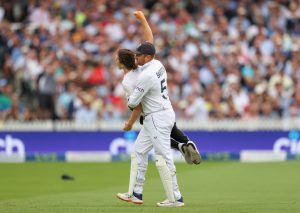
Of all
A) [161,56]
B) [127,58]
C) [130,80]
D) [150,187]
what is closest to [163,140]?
[130,80]

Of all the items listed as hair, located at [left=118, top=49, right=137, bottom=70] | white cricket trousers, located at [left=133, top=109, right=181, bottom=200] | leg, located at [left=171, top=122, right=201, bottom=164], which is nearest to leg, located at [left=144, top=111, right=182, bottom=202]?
white cricket trousers, located at [left=133, top=109, right=181, bottom=200]

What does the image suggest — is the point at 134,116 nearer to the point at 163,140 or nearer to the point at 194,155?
the point at 163,140

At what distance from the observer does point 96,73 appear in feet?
68.1

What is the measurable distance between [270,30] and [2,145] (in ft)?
22.7

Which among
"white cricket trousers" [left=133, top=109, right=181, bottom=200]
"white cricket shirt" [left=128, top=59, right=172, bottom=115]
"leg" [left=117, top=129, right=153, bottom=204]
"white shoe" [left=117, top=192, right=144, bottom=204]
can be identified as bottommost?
"white shoe" [left=117, top=192, right=144, bottom=204]

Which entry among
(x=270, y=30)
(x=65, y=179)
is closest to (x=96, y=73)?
(x=270, y=30)

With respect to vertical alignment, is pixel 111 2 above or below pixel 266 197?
above

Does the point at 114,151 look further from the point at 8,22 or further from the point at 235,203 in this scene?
the point at 235,203

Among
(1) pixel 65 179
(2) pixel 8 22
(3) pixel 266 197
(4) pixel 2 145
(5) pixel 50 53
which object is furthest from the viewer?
(2) pixel 8 22

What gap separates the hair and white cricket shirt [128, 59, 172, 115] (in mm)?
158

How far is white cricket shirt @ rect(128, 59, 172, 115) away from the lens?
9859mm

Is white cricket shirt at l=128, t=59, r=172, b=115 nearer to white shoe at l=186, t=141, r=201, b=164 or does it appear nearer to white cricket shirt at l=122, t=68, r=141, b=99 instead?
white cricket shirt at l=122, t=68, r=141, b=99

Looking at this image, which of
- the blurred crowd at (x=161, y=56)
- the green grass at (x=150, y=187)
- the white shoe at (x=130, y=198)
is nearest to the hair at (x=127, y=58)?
the white shoe at (x=130, y=198)

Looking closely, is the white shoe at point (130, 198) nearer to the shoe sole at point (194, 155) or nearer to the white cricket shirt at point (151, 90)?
the shoe sole at point (194, 155)
